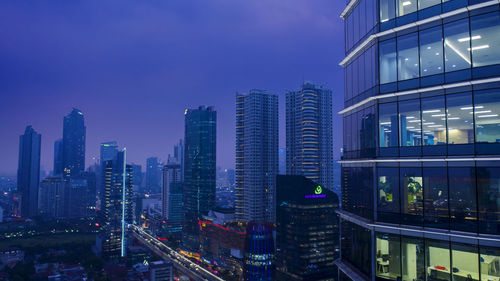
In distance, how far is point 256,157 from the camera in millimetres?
170625

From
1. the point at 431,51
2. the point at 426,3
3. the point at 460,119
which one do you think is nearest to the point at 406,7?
the point at 426,3

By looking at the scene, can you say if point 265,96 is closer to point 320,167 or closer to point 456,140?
point 320,167

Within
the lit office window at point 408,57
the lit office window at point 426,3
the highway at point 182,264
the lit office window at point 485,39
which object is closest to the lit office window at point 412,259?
the lit office window at point 408,57

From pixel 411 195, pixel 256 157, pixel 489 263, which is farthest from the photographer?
pixel 256 157

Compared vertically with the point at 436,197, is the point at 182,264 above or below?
below

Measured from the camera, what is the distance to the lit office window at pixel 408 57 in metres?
19.9

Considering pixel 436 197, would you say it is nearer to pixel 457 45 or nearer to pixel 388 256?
pixel 388 256

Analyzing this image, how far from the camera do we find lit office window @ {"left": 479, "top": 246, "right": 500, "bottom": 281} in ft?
53.6

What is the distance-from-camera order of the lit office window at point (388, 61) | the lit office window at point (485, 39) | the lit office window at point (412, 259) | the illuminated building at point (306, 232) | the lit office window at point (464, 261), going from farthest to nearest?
1. the illuminated building at point (306, 232)
2. the lit office window at point (388, 61)
3. the lit office window at point (412, 259)
4. the lit office window at point (464, 261)
5. the lit office window at point (485, 39)

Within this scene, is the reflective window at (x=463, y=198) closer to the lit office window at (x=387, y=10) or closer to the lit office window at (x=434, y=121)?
the lit office window at (x=434, y=121)

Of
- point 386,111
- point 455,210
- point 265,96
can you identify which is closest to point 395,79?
point 386,111

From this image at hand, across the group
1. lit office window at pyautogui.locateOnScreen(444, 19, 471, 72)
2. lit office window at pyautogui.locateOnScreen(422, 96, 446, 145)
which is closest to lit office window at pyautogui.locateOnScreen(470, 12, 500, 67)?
lit office window at pyautogui.locateOnScreen(444, 19, 471, 72)

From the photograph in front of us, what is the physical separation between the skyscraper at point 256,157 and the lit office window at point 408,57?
145556 mm

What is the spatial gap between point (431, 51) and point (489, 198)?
814cm
